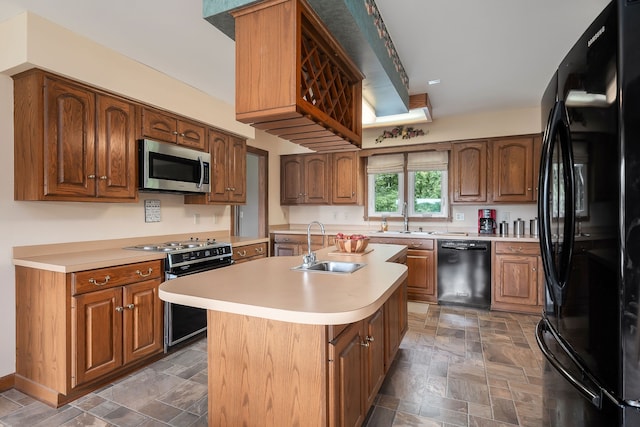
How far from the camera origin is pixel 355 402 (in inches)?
61.3

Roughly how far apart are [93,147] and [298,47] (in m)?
1.91

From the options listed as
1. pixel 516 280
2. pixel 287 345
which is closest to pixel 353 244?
pixel 287 345

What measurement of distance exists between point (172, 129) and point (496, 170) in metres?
3.81

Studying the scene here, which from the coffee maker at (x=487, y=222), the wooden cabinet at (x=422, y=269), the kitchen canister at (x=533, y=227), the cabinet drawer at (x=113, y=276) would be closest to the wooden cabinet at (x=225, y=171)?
the cabinet drawer at (x=113, y=276)

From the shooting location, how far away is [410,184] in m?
4.90

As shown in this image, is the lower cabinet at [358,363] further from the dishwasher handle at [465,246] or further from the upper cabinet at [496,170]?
the upper cabinet at [496,170]

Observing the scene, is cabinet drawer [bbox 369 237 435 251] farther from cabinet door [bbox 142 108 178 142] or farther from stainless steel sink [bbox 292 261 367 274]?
cabinet door [bbox 142 108 178 142]

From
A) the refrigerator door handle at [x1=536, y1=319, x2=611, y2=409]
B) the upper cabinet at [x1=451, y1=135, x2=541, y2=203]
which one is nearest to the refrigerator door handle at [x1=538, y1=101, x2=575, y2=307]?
the refrigerator door handle at [x1=536, y1=319, x2=611, y2=409]

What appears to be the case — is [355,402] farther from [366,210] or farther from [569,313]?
[366,210]

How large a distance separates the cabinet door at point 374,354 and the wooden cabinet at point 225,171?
2453mm

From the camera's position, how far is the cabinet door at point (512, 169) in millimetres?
4043

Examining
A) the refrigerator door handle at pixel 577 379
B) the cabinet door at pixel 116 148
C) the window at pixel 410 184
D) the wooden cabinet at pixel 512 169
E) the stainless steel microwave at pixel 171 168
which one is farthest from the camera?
the window at pixel 410 184

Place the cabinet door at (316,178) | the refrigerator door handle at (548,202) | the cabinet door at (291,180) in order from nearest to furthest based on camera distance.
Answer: the refrigerator door handle at (548,202) → the cabinet door at (316,178) → the cabinet door at (291,180)

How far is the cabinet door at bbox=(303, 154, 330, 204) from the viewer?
5176mm
